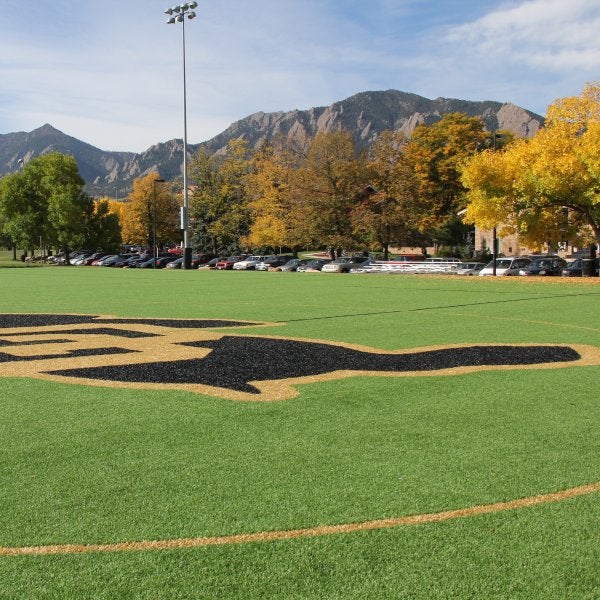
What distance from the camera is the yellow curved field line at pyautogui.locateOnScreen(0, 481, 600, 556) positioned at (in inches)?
144

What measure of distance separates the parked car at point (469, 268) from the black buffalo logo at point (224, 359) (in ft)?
105

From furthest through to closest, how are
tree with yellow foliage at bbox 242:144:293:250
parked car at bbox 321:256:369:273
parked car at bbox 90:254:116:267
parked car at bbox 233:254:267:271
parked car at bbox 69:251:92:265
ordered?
1. parked car at bbox 69:251:92:265
2. parked car at bbox 90:254:116:267
3. tree with yellow foliage at bbox 242:144:293:250
4. parked car at bbox 233:254:267:271
5. parked car at bbox 321:256:369:273

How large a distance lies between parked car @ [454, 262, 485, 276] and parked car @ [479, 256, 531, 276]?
971 millimetres

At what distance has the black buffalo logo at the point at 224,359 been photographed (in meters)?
8.30

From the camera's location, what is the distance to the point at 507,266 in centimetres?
4175

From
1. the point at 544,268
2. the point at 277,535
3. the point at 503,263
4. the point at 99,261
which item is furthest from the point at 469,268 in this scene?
the point at 277,535

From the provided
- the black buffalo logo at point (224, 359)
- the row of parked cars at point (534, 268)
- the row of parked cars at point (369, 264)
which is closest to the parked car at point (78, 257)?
the row of parked cars at point (369, 264)

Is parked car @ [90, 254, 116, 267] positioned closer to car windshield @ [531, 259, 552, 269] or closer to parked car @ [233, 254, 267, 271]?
parked car @ [233, 254, 267, 271]

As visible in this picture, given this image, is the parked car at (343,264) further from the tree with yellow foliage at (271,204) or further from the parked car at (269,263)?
the tree with yellow foliage at (271,204)

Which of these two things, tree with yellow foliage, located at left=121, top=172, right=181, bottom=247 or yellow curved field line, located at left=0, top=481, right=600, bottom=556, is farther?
tree with yellow foliage, located at left=121, top=172, right=181, bottom=247

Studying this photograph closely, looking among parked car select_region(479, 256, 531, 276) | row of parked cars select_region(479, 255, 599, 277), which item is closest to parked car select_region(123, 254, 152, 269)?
row of parked cars select_region(479, 255, 599, 277)

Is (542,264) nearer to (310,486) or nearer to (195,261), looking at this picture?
(195,261)

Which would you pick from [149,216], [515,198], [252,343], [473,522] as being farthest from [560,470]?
[149,216]

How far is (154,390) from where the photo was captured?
7727 mm
